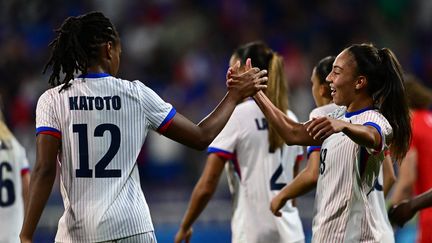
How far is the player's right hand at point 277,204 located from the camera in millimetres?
5324

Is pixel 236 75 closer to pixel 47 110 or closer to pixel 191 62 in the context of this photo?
pixel 47 110

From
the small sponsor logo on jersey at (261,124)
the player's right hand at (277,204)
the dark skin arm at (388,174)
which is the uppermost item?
the small sponsor logo on jersey at (261,124)

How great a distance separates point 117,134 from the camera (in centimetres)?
445

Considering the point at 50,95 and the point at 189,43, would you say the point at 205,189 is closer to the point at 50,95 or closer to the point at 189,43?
the point at 50,95

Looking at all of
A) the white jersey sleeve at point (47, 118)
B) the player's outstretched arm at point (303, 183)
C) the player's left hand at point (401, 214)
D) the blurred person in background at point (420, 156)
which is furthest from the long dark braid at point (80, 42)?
the blurred person in background at point (420, 156)

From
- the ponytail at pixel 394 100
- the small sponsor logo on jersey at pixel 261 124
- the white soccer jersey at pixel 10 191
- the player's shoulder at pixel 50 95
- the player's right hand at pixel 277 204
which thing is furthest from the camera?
the white soccer jersey at pixel 10 191

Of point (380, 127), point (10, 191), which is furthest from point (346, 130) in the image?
point (10, 191)

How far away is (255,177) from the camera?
586cm

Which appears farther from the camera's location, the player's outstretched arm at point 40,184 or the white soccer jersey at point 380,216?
the white soccer jersey at point 380,216

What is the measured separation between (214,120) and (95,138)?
0.63 m

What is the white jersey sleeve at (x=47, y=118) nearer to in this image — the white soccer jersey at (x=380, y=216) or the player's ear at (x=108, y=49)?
the player's ear at (x=108, y=49)

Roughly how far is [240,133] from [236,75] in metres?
1.25

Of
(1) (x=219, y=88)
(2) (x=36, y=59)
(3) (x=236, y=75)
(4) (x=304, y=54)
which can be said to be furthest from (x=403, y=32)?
(3) (x=236, y=75)

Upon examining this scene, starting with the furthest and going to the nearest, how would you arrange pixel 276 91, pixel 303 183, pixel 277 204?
pixel 276 91 → pixel 277 204 → pixel 303 183
